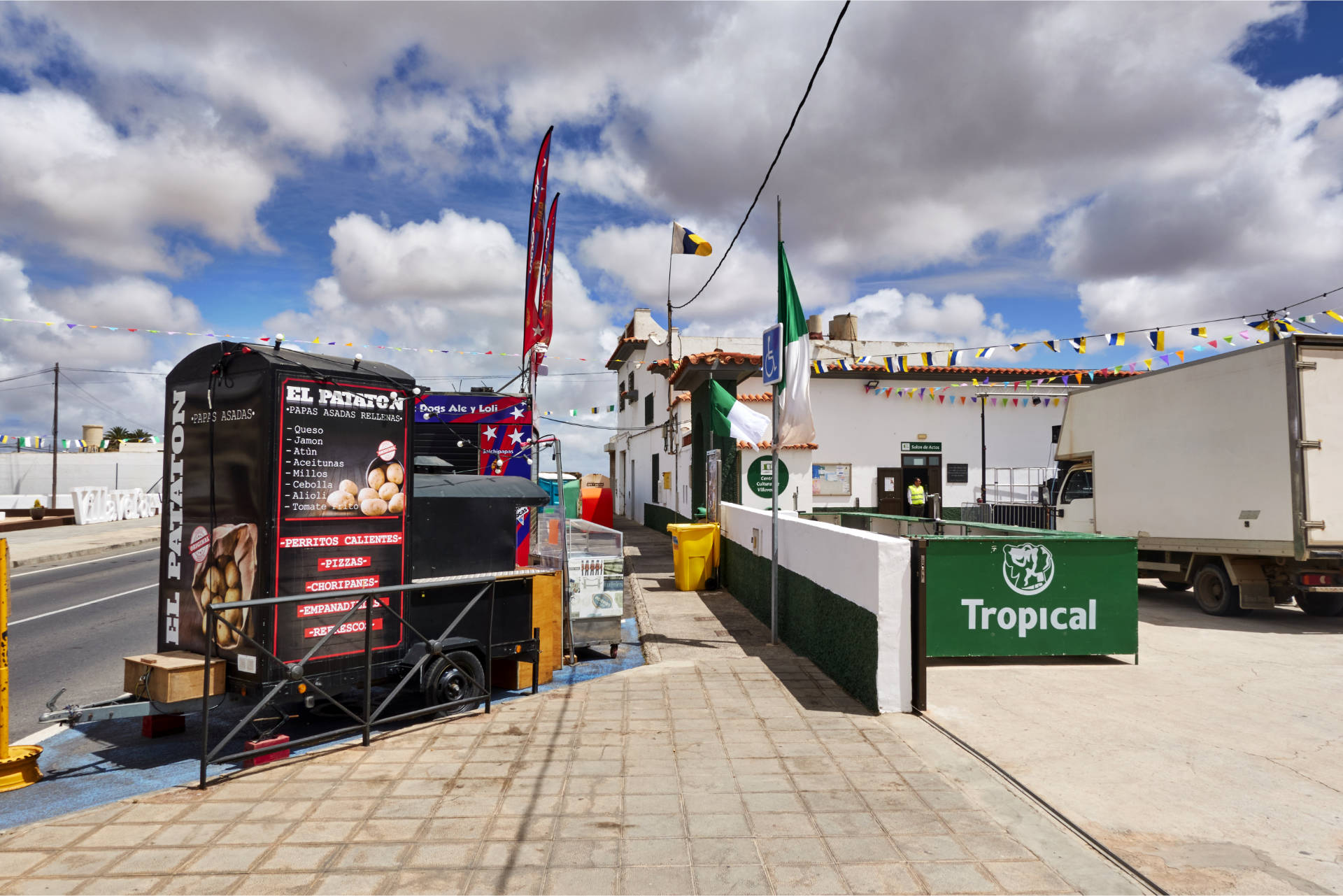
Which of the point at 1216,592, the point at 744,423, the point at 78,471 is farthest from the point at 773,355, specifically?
the point at 78,471

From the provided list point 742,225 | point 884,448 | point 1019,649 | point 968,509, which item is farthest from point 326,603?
point 884,448

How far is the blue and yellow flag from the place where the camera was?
1243 cm

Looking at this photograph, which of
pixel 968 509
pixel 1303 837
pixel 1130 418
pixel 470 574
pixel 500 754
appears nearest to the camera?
pixel 1303 837

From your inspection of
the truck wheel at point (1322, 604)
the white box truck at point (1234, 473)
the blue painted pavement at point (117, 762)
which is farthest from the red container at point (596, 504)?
the blue painted pavement at point (117, 762)

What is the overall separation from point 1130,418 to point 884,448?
8971 millimetres

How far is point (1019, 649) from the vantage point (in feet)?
27.4

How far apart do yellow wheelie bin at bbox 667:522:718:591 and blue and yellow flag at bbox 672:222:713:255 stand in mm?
4937

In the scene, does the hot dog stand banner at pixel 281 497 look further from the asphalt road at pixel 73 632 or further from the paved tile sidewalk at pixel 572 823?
the asphalt road at pixel 73 632

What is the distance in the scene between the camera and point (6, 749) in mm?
5145

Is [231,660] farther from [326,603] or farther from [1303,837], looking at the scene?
[1303,837]

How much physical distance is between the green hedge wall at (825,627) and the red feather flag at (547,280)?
5688 millimetres

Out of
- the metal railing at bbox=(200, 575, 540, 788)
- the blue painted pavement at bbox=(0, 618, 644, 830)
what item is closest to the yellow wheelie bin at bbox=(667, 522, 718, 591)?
the blue painted pavement at bbox=(0, 618, 644, 830)

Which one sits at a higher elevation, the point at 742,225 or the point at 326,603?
the point at 742,225

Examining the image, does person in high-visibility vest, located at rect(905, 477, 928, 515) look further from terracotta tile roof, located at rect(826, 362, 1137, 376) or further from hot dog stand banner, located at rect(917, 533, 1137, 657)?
hot dog stand banner, located at rect(917, 533, 1137, 657)
